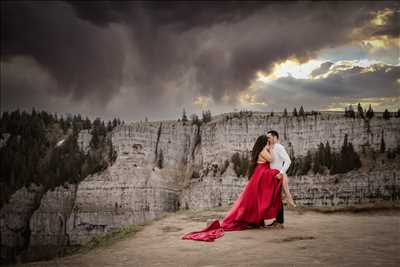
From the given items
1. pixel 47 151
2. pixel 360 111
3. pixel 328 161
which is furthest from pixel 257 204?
pixel 47 151

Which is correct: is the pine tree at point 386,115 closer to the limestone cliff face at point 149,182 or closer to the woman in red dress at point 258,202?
the limestone cliff face at point 149,182

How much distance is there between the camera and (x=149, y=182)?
196 feet

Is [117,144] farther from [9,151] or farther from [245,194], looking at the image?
[245,194]

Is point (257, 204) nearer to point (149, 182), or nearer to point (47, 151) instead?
point (149, 182)

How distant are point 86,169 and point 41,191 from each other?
260 inches

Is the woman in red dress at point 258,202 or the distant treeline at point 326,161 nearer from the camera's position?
the woman in red dress at point 258,202

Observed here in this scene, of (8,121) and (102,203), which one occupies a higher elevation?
(8,121)

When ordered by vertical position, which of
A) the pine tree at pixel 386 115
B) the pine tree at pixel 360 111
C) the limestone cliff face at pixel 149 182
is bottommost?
the limestone cliff face at pixel 149 182

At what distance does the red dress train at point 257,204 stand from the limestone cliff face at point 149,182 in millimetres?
38893

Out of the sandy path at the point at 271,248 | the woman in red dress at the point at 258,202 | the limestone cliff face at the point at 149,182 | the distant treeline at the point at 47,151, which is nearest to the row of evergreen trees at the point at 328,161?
the limestone cliff face at the point at 149,182

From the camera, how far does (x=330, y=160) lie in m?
51.9

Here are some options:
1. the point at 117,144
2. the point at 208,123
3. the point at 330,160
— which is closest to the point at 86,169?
the point at 117,144

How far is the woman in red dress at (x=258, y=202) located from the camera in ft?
44.7

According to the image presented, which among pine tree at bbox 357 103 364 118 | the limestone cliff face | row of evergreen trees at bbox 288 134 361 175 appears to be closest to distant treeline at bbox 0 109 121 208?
the limestone cliff face
